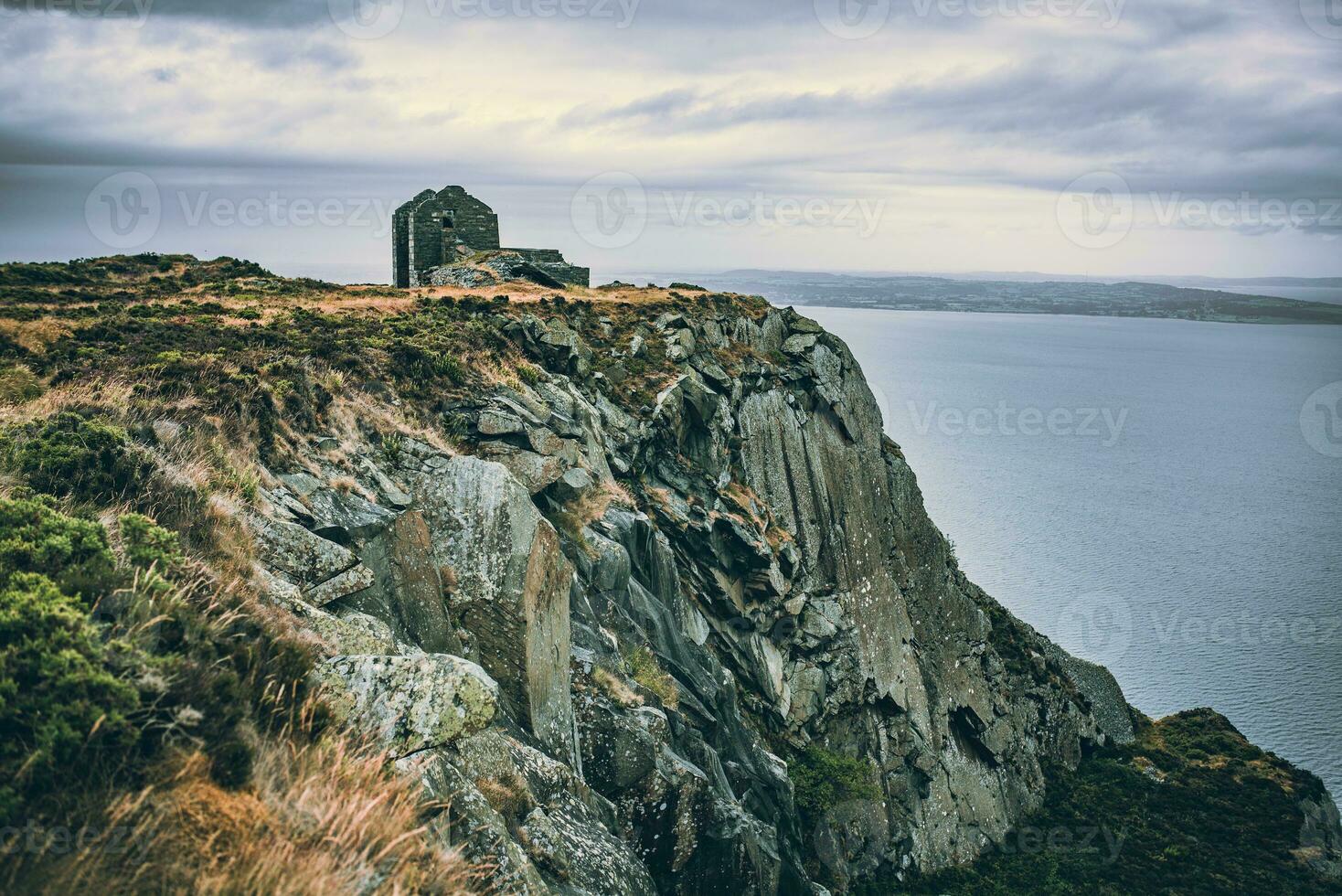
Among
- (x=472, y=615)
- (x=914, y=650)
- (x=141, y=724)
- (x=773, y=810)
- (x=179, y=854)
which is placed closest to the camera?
(x=179, y=854)

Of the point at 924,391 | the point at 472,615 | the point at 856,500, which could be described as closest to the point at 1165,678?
the point at 856,500

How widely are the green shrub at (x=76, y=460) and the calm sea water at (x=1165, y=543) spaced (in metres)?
62.6

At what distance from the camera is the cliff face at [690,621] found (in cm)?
1299

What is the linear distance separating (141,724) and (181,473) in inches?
252

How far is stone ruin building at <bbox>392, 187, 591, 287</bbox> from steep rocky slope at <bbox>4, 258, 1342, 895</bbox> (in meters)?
6.63

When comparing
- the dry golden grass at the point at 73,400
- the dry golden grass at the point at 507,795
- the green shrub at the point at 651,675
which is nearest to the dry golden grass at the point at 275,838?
the dry golden grass at the point at 507,795

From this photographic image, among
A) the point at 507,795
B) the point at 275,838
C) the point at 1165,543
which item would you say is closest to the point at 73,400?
the point at 507,795

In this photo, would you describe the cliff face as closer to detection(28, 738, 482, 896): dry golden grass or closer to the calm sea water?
detection(28, 738, 482, 896): dry golden grass

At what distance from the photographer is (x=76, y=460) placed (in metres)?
→ 11.7

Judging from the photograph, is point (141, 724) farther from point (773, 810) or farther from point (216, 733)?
point (773, 810)

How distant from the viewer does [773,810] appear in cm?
2378

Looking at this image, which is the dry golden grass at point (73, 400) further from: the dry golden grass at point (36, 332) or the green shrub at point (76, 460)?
the dry golden grass at point (36, 332)

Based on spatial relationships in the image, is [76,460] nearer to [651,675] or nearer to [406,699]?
[406,699]

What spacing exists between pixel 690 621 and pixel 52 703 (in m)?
23.8
